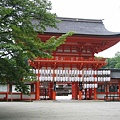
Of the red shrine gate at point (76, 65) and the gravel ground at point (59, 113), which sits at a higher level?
the red shrine gate at point (76, 65)

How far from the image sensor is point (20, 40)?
13.6m

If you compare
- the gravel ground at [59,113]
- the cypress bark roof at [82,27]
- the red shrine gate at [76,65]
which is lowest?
the gravel ground at [59,113]

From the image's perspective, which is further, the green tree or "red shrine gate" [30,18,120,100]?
"red shrine gate" [30,18,120,100]

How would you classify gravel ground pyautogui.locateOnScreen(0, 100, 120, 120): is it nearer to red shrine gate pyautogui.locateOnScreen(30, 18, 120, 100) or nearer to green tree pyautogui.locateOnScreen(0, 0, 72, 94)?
green tree pyautogui.locateOnScreen(0, 0, 72, 94)

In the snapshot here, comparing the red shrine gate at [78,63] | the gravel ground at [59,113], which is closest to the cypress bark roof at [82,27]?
the red shrine gate at [78,63]

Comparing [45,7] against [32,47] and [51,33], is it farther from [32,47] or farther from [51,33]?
[51,33]

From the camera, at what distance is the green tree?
1333cm

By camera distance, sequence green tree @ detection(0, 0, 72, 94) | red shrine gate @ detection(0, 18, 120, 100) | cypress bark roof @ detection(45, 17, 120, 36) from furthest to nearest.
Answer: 1. cypress bark roof @ detection(45, 17, 120, 36)
2. red shrine gate @ detection(0, 18, 120, 100)
3. green tree @ detection(0, 0, 72, 94)

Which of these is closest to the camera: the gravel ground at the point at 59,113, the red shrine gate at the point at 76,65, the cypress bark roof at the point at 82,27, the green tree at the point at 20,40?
the green tree at the point at 20,40

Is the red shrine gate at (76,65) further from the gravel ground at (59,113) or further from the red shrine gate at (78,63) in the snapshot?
the gravel ground at (59,113)

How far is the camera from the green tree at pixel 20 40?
13.3m

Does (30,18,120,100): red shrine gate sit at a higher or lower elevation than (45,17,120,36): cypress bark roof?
lower

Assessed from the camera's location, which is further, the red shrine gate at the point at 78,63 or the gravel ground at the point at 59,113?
the red shrine gate at the point at 78,63

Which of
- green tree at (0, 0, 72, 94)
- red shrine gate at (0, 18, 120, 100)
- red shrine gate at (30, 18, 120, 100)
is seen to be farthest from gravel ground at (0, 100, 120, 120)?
red shrine gate at (30, 18, 120, 100)
